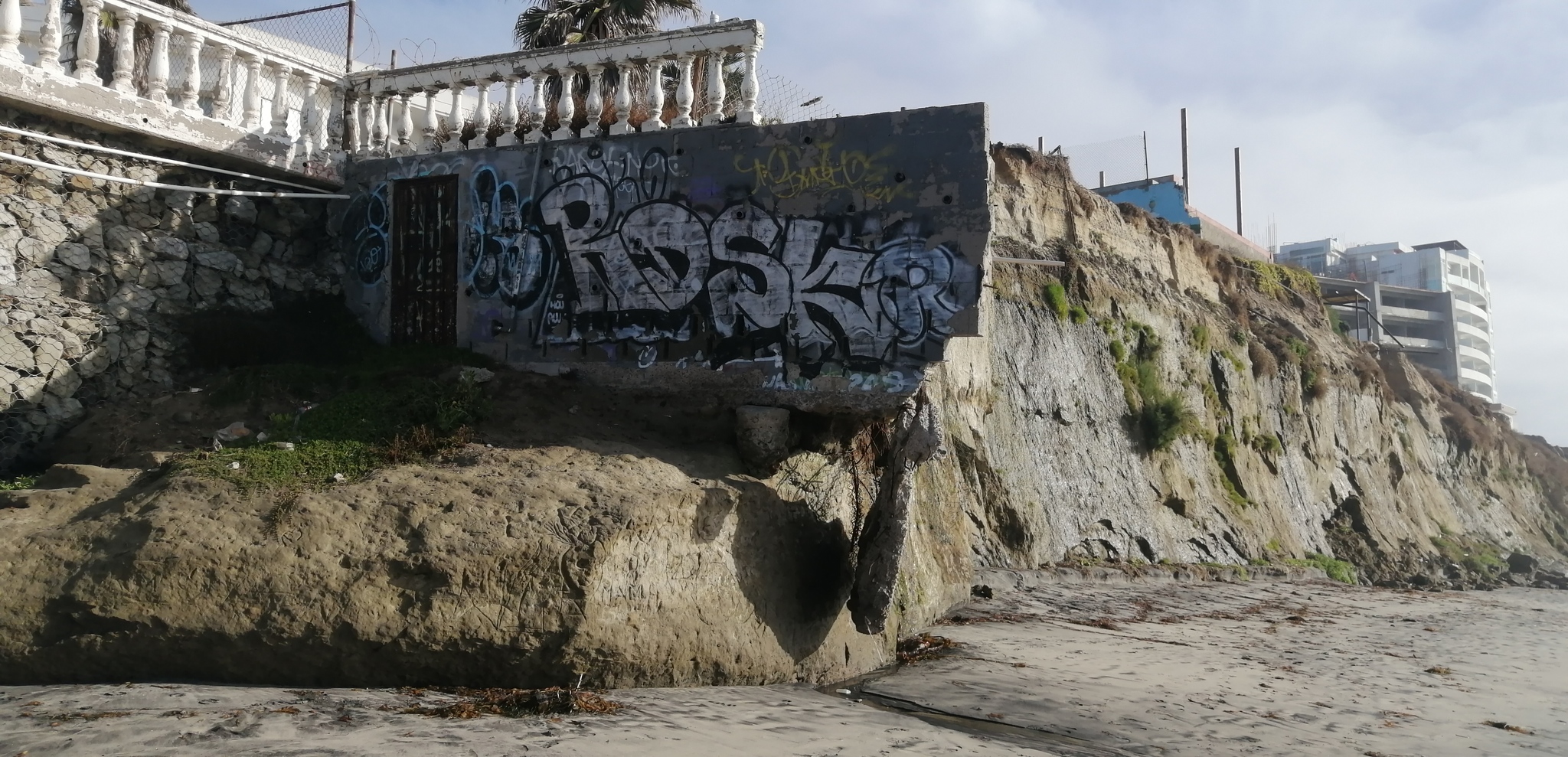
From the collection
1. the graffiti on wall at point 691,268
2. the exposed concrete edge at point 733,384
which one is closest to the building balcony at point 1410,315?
the graffiti on wall at point 691,268

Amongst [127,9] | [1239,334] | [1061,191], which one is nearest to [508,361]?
[127,9]

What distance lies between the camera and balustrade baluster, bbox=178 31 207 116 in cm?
1001

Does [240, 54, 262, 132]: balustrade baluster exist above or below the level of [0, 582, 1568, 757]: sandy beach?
above

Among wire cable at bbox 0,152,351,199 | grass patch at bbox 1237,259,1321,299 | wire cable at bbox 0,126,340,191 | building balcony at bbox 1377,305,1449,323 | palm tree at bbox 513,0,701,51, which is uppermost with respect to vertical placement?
building balcony at bbox 1377,305,1449,323

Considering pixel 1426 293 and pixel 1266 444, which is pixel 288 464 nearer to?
pixel 1266 444

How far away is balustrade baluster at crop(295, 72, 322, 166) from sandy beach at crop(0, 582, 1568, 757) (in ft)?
20.0

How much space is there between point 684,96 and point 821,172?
5.07 ft

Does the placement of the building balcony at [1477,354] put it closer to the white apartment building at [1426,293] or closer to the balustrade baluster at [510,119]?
the white apartment building at [1426,293]

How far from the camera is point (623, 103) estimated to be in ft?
33.6

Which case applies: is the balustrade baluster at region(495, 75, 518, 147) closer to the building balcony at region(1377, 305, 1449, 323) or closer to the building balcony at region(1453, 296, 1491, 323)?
the building balcony at region(1377, 305, 1449, 323)

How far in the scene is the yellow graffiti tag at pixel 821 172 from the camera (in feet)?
31.2

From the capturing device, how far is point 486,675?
281 inches

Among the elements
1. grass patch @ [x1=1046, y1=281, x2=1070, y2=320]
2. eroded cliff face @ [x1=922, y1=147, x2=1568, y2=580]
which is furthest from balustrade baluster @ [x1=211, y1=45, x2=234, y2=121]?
grass patch @ [x1=1046, y1=281, x2=1070, y2=320]

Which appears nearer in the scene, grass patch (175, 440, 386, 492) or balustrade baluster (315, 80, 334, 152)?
grass patch (175, 440, 386, 492)
